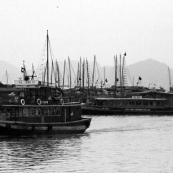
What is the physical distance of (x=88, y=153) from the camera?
38.2 metres

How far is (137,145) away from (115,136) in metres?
8.71

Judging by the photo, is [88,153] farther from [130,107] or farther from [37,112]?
[130,107]

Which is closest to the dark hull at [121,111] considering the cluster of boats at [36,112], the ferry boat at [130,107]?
the ferry boat at [130,107]

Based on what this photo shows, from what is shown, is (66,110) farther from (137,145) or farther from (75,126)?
(137,145)

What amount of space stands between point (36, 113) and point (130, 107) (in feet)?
164

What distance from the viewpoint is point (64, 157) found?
3572 cm

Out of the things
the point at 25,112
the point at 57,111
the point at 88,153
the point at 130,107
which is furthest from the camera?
the point at 130,107

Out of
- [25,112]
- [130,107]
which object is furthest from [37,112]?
[130,107]

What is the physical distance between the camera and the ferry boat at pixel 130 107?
95688 millimetres

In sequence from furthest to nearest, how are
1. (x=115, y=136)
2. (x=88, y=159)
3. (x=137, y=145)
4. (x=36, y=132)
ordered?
(x=115, y=136) < (x=36, y=132) < (x=137, y=145) < (x=88, y=159)

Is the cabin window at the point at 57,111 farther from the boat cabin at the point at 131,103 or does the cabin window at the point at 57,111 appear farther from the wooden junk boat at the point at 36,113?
the boat cabin at the point at 131,103

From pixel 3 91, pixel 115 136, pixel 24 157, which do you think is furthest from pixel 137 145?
pixel 3 91

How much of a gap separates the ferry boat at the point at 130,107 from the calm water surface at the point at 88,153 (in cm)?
4208

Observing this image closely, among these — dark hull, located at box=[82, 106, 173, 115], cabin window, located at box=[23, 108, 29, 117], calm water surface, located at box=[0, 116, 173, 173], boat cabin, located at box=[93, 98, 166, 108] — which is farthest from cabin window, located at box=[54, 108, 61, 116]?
boat cabin, located at box=[93, 98, 166, 108]
